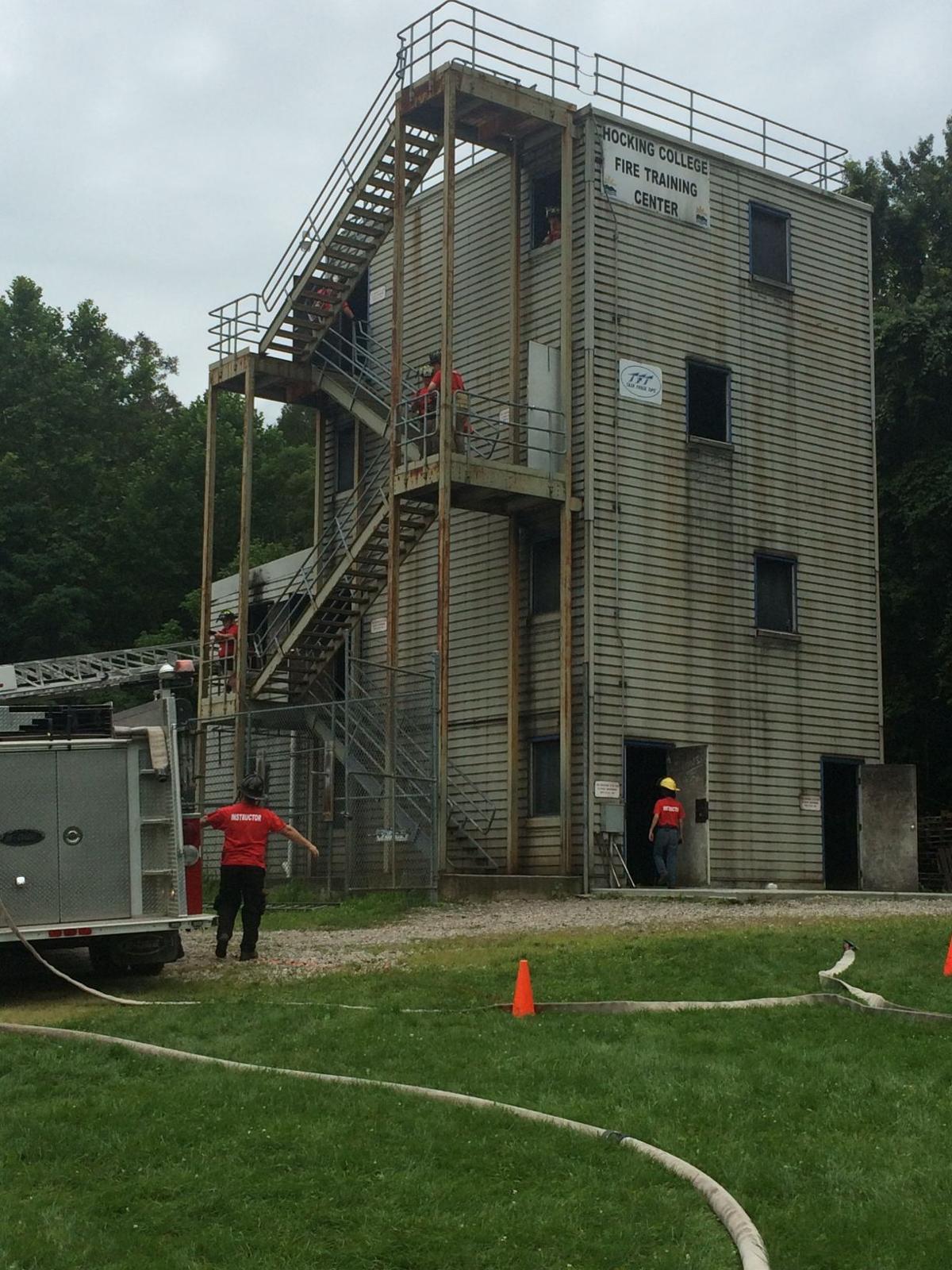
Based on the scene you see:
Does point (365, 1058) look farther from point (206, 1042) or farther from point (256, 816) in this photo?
point (256, 816)

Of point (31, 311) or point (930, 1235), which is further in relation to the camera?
point (31, 311)

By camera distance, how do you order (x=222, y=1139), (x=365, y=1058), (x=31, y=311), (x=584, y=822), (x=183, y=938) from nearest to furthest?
(x=222, y=1139)
(x=365, y=1058)
(x=183, y=938)
(x=584, y=822)
(x=31, y=311)

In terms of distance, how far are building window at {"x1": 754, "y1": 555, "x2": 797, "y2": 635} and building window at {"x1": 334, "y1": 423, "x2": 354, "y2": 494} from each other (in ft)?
27.8

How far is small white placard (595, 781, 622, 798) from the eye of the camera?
87.5 ft

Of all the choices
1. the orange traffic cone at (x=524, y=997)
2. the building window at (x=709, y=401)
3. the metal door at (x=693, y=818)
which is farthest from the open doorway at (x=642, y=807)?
the orange traffic cone at (x=524, y=997)

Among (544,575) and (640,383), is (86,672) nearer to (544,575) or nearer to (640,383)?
(544,575)

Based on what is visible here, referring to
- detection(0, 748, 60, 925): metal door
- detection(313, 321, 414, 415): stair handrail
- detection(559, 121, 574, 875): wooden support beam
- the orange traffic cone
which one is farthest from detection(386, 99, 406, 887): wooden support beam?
the orange traffic cone

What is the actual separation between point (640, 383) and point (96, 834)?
51.9 ft

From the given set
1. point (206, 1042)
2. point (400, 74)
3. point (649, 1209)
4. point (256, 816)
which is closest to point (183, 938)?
point (256, 816)

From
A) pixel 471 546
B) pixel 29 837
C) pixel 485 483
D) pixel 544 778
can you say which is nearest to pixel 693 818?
pixel 544 778

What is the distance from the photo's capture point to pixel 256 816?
660 inches

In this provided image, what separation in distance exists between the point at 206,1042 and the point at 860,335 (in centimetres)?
2421

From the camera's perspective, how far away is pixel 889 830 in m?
29.2

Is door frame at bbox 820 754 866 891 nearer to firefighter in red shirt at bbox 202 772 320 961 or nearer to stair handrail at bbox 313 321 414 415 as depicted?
stair handrail at bbox 313 321 414 415
